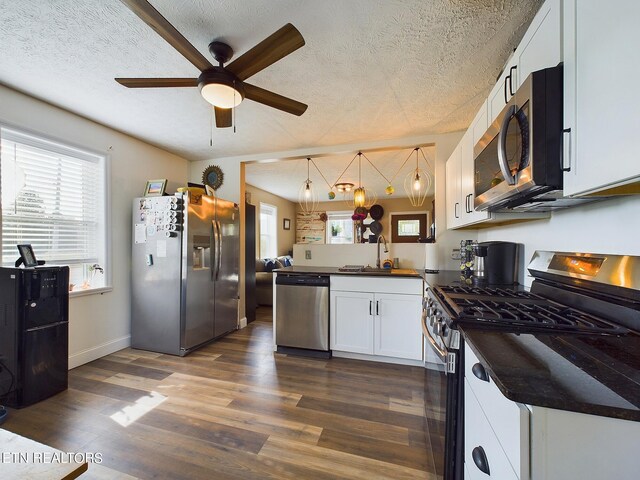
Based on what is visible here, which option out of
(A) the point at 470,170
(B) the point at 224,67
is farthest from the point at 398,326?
(B) the point at 224,67

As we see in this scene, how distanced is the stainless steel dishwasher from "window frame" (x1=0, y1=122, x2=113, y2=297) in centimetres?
187

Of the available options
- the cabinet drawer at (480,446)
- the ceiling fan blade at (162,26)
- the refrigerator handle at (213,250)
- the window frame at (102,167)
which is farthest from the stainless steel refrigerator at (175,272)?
the cabinet drawer at (480,446)

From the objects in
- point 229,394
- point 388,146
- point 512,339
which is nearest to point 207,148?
point 388,146

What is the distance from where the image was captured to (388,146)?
328 cm

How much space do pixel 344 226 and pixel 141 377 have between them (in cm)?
625

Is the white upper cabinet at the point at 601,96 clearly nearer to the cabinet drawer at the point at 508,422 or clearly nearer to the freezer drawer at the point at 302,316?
the cabinet drawer at the point at 508,422

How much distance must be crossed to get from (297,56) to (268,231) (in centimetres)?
524

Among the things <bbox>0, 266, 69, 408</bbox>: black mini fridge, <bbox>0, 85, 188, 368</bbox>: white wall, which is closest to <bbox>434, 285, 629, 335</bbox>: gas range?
Result: <bbox>0, 266, 69, 408</bbox>: black mini fridge

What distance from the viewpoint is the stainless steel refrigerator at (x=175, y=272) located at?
2924 millimetres

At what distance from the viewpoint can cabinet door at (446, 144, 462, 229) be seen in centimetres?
242

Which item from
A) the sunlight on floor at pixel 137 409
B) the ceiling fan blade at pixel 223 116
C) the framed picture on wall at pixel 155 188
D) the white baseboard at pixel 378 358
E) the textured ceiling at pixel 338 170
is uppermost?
the textured ceiling at pixel 338 170

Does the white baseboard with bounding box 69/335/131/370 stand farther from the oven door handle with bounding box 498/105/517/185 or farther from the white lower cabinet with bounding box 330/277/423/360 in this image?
the oven door handle with bounding box 498/105/517/185

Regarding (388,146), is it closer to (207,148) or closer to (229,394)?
(207,148)

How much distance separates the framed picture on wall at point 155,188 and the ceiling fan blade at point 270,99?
191 centimetres
